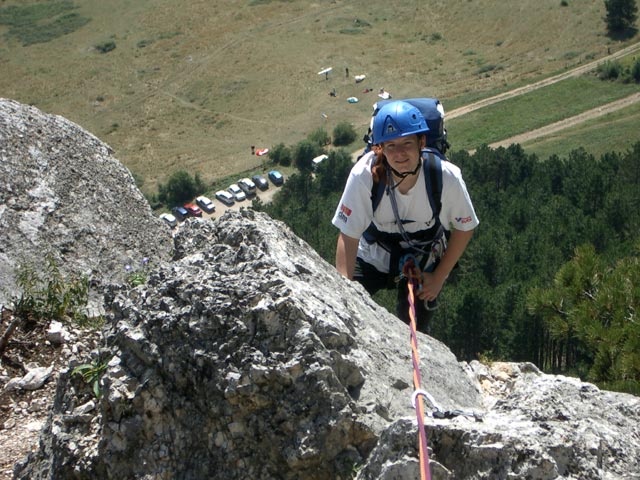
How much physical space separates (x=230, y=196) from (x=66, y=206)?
2255 inches

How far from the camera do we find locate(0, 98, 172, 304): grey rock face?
265 inches

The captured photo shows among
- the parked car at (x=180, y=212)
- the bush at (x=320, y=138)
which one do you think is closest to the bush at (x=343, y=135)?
the bush at (x=320, y=138)

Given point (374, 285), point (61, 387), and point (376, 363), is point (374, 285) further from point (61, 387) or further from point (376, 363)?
point (61, 387)

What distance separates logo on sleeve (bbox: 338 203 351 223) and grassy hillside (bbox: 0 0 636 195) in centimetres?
6765

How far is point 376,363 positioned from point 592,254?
6400 mm

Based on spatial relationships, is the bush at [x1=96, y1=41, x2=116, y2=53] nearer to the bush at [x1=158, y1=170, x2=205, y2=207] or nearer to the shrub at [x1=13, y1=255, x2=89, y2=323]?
the bush at [x1=158, y1=170, x2=205, y2=207]

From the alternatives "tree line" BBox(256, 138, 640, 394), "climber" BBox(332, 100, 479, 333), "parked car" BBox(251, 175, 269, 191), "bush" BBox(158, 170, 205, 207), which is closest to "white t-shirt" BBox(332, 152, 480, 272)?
"climber" BBox(332, 100, 479, 333)

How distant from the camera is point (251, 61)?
9462cm

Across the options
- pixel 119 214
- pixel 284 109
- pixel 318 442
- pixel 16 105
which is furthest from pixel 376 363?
pixel 284 109

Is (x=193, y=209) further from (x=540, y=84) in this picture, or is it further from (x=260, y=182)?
(x=540, y=84)

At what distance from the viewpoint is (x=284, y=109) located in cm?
8506

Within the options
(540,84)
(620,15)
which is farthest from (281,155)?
(620,15)

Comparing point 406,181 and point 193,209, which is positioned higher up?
point 406,181

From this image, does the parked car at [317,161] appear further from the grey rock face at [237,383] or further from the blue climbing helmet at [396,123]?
the grey rock face at [237,383]
